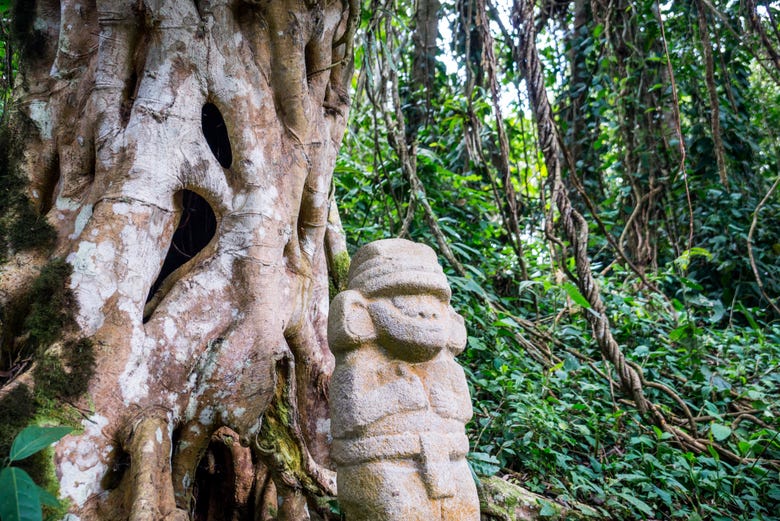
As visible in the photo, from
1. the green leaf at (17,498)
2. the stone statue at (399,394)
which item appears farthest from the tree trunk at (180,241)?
the green leaf at (17,498)

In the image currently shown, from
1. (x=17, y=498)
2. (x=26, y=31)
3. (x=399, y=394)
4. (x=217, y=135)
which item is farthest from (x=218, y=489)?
(x=26, y=31)

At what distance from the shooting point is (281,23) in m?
3.03

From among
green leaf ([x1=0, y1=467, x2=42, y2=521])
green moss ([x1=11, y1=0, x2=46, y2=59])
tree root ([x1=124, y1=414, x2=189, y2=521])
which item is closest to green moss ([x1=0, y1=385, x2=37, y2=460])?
tree root ([x1=124, y1=414, x2=189, y2=521])

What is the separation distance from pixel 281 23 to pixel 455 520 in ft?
7.54

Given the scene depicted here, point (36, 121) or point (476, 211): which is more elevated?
point (36, 121)

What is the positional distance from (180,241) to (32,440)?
5.50 ft

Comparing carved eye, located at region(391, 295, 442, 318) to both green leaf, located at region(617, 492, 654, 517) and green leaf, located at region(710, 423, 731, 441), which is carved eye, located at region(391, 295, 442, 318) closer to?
green leaf, located at region(617, 492, 654, 517)

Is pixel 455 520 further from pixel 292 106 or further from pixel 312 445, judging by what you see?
pixel 292 106

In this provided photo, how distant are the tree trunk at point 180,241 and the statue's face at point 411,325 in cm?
45

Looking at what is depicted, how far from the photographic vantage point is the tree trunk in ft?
6.93

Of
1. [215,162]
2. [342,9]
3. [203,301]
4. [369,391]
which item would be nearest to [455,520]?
[369,391]

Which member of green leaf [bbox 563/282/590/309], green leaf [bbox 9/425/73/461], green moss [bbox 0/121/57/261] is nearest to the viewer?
green leaf [bbox 9/425/73/461]

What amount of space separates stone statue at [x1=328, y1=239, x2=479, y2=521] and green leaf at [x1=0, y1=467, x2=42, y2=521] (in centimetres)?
107

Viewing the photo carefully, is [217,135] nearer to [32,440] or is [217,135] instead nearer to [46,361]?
[46,361]
